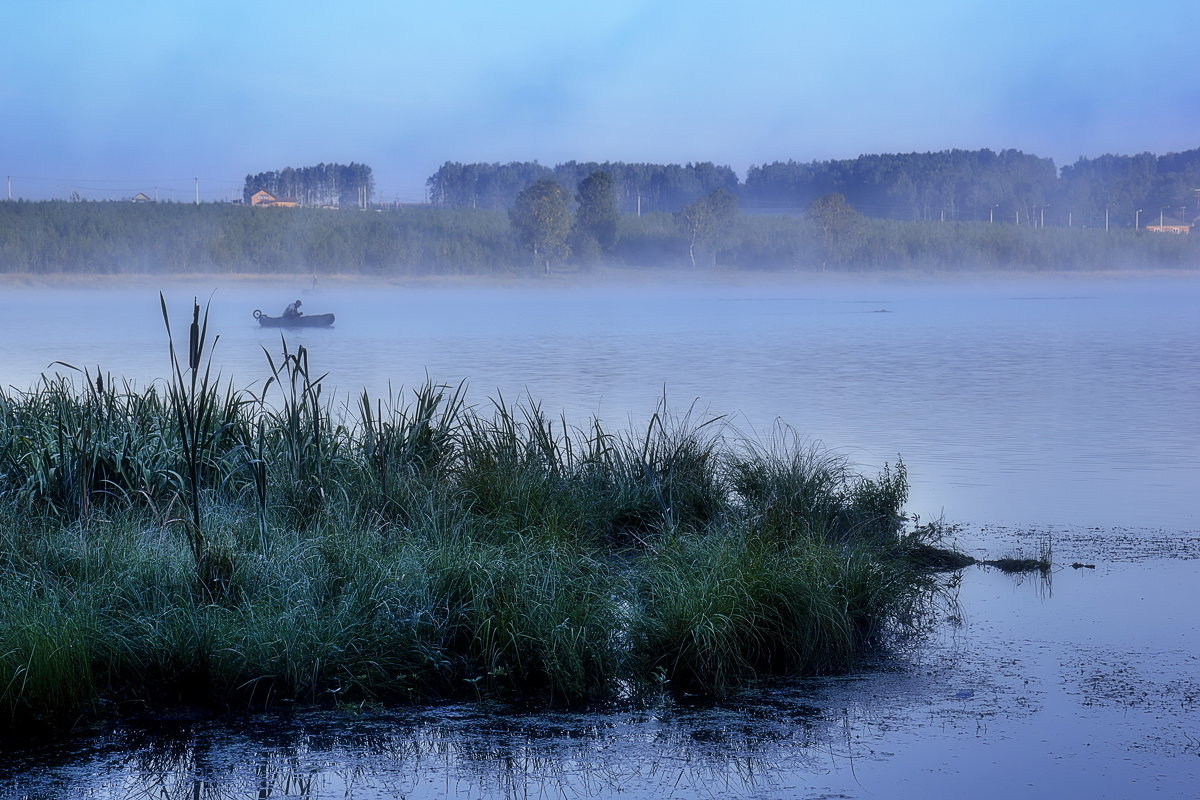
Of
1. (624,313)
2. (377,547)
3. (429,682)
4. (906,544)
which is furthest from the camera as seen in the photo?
(624,313)

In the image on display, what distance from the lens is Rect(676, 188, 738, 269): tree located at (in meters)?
81.9

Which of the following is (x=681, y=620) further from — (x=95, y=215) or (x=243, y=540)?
(x=95, y=215)

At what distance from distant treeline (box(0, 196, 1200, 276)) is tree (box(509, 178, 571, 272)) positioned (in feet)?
8.48

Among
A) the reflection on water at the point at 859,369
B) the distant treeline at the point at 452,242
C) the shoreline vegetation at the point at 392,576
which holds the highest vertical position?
the distant treeline at the point at 452,242

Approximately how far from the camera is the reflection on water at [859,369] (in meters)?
12.0

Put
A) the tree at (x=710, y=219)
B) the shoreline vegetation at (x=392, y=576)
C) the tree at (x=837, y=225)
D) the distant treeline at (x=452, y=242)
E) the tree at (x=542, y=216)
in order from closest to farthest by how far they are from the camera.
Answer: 1. the shoreline vegetation at (x=392, y=576)
2. the tree at (x=542, y=216)
3. the distant treeline at (x=452, y=242)
4. the tree at (x=710, y=219)
5. the tree at (x=837, y=225)

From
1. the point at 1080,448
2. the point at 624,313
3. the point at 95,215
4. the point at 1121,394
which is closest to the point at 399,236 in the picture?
the point at 95,215

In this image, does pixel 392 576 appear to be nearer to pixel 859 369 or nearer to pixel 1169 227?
pixel 859 369

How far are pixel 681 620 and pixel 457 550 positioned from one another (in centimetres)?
112

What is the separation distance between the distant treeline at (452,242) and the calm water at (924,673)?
52.1 meters

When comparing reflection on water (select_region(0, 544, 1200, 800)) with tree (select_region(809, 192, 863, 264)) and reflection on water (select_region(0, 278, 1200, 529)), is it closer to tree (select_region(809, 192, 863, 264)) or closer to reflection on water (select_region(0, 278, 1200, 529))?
reflection on water (select_region(0, 278, 1200, 529))

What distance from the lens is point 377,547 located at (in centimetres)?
625

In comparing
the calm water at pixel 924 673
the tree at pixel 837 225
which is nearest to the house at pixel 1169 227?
the tree at pixel 837 225

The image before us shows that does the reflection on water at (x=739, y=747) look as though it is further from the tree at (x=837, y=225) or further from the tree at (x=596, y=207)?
the tree at (x=837, y=225)
